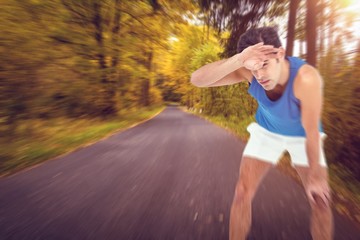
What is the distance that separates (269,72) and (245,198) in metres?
1.03

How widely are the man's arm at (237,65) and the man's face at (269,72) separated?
0.04 meters

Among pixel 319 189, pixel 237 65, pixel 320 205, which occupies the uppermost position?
pixel 237 65

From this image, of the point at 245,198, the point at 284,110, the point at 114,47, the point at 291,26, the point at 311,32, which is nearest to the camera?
the point at 284,110

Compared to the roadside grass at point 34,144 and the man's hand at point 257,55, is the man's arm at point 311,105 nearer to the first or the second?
the man's hand at point 257,55

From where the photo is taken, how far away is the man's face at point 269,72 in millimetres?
1911

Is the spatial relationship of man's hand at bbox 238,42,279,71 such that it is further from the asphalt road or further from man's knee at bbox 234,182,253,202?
the asphalt road

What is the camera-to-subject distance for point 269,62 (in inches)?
74.7

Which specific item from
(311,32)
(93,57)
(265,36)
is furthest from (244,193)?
(93,57)

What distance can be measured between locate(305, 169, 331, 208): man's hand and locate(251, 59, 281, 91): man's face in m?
0.67

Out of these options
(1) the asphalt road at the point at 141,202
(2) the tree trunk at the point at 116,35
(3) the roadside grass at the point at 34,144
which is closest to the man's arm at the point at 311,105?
(1) the asphalt road at the point at 141,202

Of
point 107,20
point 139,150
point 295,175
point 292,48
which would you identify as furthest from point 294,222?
point 107,20

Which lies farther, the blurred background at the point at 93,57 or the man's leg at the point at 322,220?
the blurred background at the point at 93,57

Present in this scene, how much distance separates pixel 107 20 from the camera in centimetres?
1525

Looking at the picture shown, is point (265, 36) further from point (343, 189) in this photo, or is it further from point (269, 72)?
point (343, 189)
